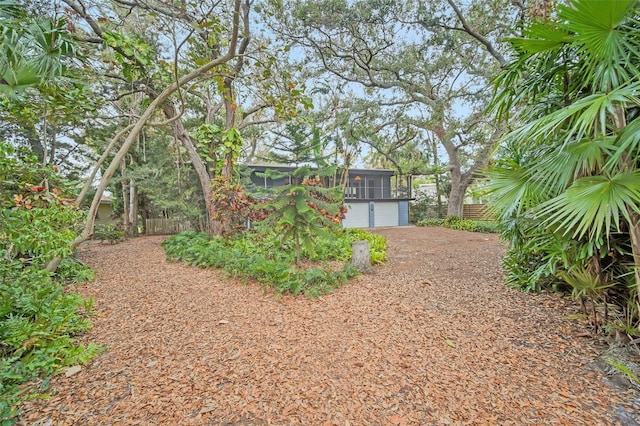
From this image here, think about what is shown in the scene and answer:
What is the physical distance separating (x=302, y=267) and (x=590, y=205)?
3670 millimetres

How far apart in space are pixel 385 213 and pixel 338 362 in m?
14.2

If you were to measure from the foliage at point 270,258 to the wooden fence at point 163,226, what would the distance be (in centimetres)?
489

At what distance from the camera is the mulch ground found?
169 cm

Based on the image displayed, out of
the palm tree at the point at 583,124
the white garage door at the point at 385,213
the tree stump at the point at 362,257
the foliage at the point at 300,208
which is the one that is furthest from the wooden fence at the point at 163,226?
the palm tree at the point at 583,124

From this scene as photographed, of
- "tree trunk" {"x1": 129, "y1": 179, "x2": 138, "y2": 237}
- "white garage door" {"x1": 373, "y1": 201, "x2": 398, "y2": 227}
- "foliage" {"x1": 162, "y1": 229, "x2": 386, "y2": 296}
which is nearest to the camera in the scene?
"foliage" {"x1": 162, "y1": 229, "x2": 386, "y2": 296}

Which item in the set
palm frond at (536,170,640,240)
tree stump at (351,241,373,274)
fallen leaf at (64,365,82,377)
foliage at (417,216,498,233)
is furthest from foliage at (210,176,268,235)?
foliage at (417,216,498,233)

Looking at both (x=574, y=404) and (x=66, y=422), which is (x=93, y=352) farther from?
(x=574, y=404)

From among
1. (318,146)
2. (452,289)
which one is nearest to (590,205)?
(452,289)

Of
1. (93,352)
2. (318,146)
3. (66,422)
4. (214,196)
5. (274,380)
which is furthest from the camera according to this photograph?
(214,196)

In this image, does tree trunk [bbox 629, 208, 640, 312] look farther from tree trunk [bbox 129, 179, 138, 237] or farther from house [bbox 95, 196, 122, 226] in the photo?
house [bbox 95, 196, 122, 226]

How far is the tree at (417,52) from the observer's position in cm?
834

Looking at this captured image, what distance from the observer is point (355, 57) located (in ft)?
33.8

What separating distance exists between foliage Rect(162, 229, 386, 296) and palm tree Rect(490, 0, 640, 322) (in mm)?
2414

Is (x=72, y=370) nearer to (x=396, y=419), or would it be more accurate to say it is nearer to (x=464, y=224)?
(x=396, y=419)
